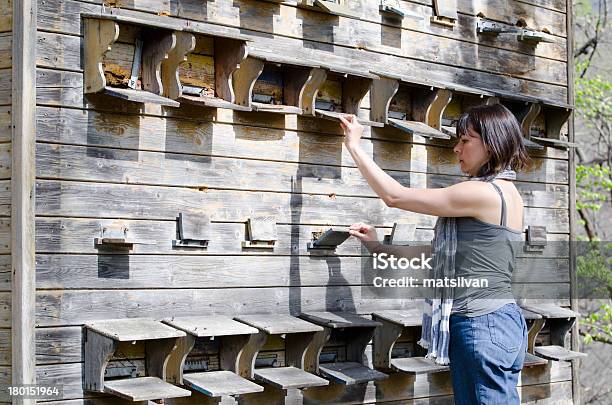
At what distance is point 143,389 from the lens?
4.64 meters

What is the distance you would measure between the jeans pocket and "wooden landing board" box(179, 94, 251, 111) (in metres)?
1.91

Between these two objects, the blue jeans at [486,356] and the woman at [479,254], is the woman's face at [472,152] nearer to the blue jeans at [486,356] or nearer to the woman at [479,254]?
the woman at [479,254]

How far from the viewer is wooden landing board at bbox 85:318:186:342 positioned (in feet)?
15.0

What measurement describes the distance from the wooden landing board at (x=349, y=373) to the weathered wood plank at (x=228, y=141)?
43.4 inches

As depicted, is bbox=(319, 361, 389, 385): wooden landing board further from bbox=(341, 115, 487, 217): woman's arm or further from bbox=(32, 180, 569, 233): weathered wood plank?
bbox=(341, 115, 487, 217): woman's arm

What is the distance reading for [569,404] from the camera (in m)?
7.42

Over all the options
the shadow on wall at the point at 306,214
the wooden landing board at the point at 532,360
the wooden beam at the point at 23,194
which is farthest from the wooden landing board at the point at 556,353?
the wooden beam at the point at 23,194

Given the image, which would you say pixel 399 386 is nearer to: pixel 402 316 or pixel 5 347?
pixel 402 316

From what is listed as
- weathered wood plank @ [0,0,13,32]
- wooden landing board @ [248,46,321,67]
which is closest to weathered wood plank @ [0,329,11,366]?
weathered wood plank @ [0,0,13,32]

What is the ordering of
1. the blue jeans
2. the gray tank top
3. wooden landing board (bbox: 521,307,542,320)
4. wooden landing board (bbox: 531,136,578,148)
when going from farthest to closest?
wooden landing board (bbox: 531,136,578,148), wooden landing board (bbox: 521,307,542,320), the gray tank top, the blue jeans

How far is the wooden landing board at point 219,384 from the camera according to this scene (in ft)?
15.9

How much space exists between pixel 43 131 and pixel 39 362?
1.06 m

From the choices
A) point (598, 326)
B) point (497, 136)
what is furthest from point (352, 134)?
point (598, 326)

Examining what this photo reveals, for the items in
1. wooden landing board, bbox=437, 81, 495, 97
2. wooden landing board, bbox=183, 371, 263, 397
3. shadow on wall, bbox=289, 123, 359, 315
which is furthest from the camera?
wooden landing board, bbox=437, 81, 495, 97
